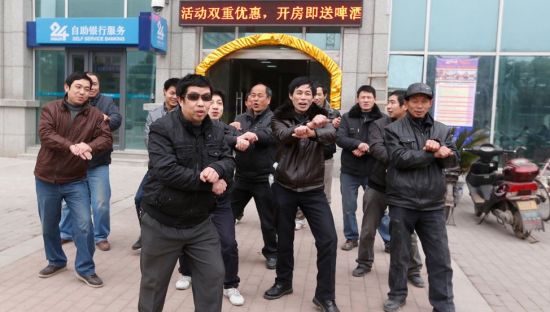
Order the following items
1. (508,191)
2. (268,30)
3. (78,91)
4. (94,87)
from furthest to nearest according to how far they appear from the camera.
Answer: (268,30) < (508,191) < (94,87) < (78,91)

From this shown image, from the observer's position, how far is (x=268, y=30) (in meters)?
11.5

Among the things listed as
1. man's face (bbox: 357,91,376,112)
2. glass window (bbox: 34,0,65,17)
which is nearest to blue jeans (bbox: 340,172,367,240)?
man's face (bbox: 357,91,376,112)

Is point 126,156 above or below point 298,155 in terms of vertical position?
below

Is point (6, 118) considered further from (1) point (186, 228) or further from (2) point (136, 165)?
(1) point (186, 228)

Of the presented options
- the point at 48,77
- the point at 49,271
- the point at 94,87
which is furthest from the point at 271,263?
the point at 48,77

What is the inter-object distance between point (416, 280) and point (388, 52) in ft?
24.0

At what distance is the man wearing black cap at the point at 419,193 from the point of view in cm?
394

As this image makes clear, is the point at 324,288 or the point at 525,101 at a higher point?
the point at 525,101

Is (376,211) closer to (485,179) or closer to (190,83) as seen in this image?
(190,83)

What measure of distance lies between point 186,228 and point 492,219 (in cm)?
618

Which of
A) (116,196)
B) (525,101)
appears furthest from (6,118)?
(525,101)

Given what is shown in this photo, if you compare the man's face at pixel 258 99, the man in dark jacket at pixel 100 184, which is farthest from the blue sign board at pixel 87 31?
the man's face at pixel 258 99

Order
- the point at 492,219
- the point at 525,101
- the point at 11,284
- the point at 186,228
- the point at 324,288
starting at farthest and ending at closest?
the point at 525,101 → the point at 492,219 → the point at 11,284 → the point at 324,288 → the point at 186,228

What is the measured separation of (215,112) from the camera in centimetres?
469
